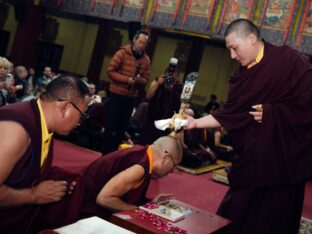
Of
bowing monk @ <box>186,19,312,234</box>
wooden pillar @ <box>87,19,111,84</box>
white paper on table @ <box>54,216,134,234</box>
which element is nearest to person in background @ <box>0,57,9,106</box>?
bowing monk @ <box>186,19,312,234</box>

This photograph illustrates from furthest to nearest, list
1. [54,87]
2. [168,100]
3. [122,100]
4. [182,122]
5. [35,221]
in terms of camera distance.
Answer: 1. [168,100]
2. [122,100]
3. [182,122]
4. [35,221]
5. [54,87]

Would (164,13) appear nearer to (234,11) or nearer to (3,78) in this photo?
(234,11)

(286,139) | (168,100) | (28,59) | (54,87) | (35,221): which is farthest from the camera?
(28,59)

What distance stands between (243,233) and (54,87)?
63.8 inches

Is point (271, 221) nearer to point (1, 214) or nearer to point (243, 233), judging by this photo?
point (243, 233)

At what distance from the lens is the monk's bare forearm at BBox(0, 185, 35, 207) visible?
5.45 feet

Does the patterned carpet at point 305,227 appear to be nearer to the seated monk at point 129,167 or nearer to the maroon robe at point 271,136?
the maroon robe at point 271,136

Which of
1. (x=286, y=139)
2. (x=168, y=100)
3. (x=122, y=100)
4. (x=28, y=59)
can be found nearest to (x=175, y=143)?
(x=286, y=139)

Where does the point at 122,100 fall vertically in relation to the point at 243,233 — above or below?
above

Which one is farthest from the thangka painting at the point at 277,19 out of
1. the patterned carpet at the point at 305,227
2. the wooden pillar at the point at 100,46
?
the wooden pillar at the point at 100,46

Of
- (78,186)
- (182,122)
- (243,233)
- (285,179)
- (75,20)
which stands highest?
(75,20)

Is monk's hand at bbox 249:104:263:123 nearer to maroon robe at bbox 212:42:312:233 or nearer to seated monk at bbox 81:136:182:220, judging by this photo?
maroon robe at bbox 212:42:312:233

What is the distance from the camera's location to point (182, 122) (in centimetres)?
266

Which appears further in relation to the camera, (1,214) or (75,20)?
(75,20)
